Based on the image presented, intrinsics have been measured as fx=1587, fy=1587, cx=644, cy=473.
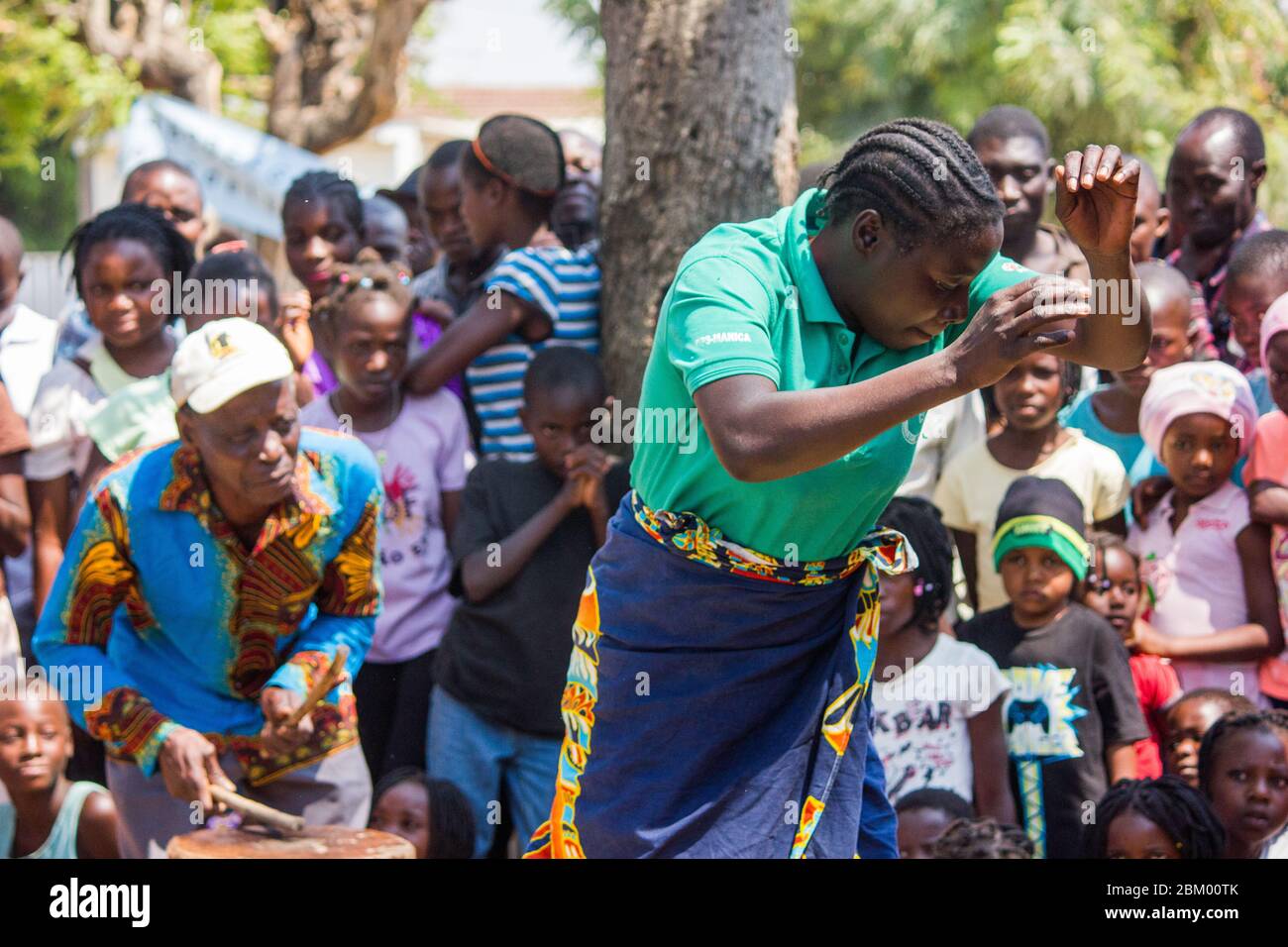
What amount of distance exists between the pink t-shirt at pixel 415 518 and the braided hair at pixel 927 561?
1400 millimetres

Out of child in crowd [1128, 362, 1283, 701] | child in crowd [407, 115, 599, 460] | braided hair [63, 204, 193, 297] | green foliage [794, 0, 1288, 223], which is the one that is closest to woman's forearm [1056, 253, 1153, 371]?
child in crowd [1128, 362, 1283, 701]

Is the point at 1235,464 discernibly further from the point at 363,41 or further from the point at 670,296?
the point at 363,41

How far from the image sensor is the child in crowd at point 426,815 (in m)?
4.42

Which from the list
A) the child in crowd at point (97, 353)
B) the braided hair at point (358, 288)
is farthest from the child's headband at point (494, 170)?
the child in crowd at point (97, 353)

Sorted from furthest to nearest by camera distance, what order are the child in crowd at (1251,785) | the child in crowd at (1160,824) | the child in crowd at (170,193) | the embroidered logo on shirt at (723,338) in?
the child in crowd at (170,193)
the child in crowd at (1251,785)
the child in crowd at (1160,824)
the embroidered logo on shirt at (723,338)

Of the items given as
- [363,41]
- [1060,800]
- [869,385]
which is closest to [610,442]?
[1060,800]

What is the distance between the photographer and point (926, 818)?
14.1 feet

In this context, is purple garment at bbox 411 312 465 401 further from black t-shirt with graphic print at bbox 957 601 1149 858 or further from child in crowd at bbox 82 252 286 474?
black t-shirt with graphic print at bbox 957 601 1149 858

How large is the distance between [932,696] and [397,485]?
1.76 meters

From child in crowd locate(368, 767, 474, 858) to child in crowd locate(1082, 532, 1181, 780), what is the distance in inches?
76.1

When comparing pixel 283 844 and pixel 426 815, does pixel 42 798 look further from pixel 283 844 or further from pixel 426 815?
pixel 283 844

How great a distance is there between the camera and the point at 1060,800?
4.48 meters

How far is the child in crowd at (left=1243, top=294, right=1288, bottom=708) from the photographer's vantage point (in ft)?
14.9

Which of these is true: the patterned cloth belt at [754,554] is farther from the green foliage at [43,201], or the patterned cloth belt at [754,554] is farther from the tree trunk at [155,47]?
the green foliage at [43,201]
